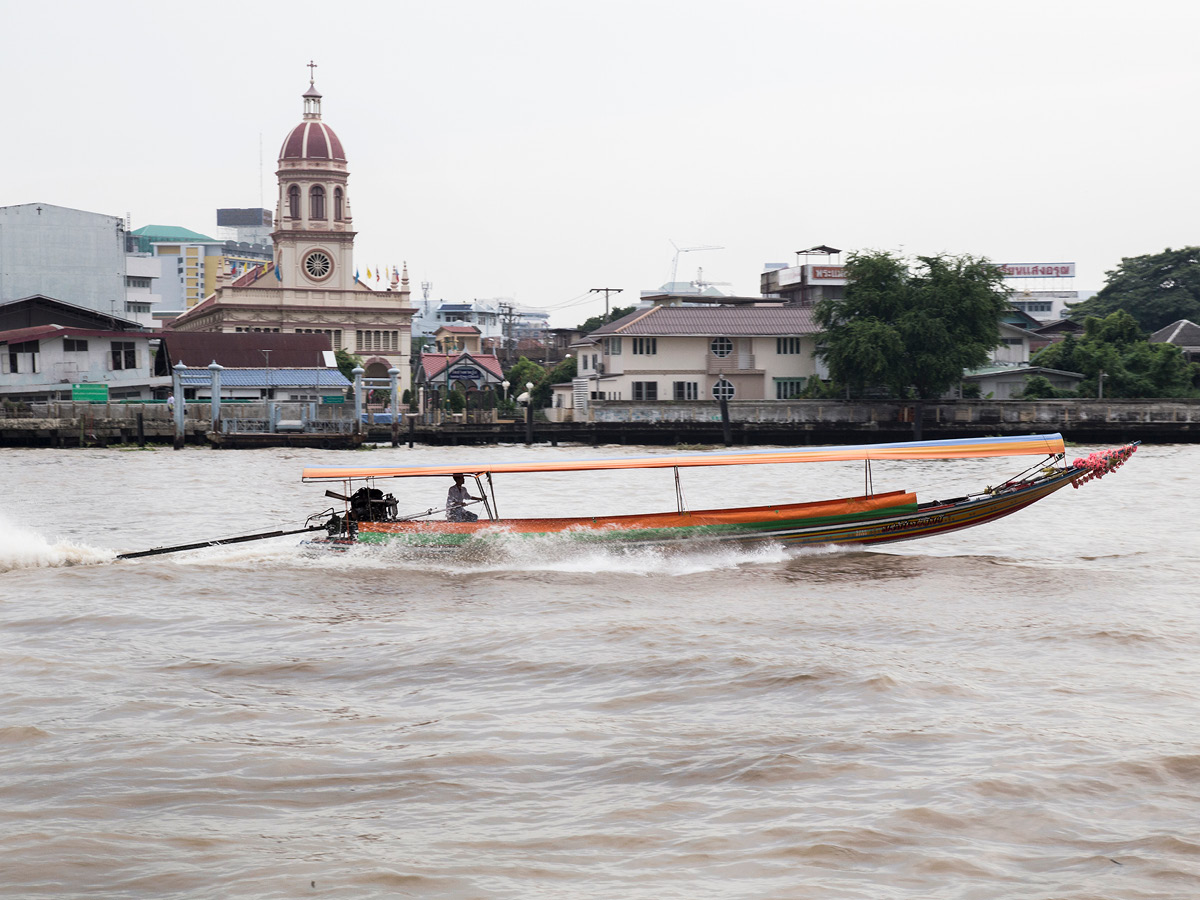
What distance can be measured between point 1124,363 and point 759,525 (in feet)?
156

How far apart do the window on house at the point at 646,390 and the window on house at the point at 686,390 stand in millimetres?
1032

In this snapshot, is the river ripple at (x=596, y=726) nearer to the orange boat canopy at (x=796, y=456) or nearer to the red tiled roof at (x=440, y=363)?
the orange boat canopy at (x=796, y=456)

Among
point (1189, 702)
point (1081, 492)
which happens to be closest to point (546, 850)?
point (1189, 702)

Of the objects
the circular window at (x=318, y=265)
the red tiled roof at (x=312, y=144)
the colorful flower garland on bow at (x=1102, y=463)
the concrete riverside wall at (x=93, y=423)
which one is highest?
the red tiled roof at (x=312, y=144)

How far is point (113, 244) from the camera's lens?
70.4 meters

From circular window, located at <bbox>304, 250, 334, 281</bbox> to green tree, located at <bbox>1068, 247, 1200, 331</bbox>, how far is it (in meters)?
52.4

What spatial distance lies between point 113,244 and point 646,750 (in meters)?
69.6

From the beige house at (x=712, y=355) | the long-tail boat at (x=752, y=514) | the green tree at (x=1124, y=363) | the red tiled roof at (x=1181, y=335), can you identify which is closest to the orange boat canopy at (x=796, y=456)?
the long-tail boat at (x=752, y=514)

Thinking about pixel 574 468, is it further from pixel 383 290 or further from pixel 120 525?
pixel 383 290

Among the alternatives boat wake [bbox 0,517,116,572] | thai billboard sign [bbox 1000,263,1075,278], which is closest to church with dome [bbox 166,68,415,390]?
thai billboard sign [bbox 1000,263,1075,278]

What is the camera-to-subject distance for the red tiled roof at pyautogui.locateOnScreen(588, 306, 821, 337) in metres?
62.1

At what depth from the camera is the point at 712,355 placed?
206 feet

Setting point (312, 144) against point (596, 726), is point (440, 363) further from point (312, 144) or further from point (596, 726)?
point (596, 726)

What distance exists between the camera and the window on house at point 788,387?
63281 mm
